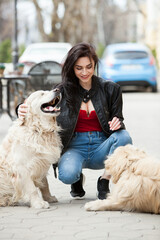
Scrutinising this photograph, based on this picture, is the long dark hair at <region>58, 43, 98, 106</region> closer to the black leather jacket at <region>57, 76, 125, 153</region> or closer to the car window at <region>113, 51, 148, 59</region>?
the black leather jacket at <region>57, 76, 125, 153</region>

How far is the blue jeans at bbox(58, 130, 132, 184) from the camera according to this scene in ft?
16.4

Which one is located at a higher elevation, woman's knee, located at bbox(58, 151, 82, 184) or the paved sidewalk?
woman's knee, located at bbox(58, 151, 82, 184)

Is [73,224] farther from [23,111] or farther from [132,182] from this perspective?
[23,111]

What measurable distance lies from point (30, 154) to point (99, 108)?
853mm

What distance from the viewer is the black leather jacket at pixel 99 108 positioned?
513cm

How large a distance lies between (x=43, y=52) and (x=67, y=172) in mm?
12324

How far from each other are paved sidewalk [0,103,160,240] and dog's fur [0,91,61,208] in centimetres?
14

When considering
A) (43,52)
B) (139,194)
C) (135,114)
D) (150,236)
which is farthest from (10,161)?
(43,52)

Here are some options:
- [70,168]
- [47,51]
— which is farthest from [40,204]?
[47,51]

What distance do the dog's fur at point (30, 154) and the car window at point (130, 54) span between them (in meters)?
14.1

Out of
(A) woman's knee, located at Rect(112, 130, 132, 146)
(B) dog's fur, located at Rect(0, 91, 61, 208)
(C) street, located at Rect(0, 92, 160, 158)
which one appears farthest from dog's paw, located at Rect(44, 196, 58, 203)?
(C) street, located at Rect(0, 92, 160, 158)

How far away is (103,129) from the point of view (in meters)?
5.17

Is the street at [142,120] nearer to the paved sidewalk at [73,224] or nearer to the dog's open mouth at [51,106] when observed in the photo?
the dog's open mouth at [51,106]

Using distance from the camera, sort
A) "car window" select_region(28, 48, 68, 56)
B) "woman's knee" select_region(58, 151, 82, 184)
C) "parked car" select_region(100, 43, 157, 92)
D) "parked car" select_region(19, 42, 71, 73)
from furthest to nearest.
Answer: "parked car" select_region(100, 43, 157, 92)
"car window" select_region(28, 48, 68, 56)
"parked car" select_region(19, 42, 71, 73)
"woman's knee" select_region(58, 151, 82, 184)
